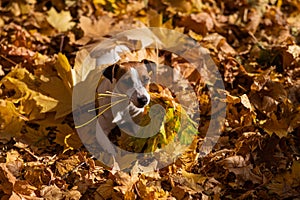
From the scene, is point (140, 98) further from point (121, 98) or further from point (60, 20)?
point (60, 20)

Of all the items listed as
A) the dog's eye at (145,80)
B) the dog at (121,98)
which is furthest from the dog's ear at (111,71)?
the dog's eye at (145,80)

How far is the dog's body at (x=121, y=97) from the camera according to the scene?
2197mm

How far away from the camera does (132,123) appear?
7.60 feet

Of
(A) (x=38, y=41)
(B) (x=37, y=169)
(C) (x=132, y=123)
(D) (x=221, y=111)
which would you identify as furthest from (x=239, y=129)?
(A) (x=38, y=41)

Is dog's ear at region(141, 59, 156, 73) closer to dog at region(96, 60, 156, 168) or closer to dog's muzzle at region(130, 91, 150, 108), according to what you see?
dog at region(96, 60, 156, 168)

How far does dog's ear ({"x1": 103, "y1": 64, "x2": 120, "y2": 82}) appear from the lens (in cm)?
224

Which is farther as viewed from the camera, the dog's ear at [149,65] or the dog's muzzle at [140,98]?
the dog's ear at [149,65]

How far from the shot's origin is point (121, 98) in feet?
7.39

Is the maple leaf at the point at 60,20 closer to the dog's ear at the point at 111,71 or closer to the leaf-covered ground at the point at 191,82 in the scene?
the leaf-covered ground at the point at 191,82

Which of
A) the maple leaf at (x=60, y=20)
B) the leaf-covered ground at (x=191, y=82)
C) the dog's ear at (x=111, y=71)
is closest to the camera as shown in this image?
the leaf-covered ground at (x=191, y=82)

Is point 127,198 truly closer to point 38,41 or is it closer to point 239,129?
point 239,129

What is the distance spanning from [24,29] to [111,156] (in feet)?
3.56

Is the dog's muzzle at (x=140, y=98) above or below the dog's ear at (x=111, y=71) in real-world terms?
below

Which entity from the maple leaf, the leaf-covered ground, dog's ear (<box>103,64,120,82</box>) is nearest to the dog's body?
dog's ear (<box>103,64,120,82</box>)
